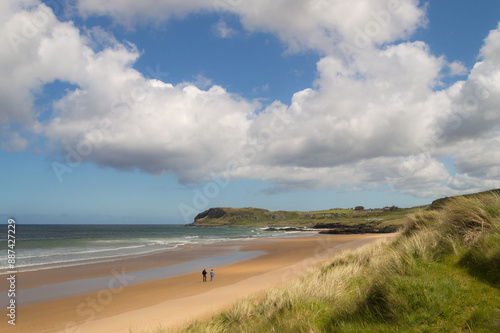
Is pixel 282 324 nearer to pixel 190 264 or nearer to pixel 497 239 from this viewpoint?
pixel 497 239

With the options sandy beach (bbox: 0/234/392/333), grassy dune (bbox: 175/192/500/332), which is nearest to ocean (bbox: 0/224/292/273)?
sandy beach (bbox: 0/234/392/333)

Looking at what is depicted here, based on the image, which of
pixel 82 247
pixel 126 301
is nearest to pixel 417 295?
pixel 126 301

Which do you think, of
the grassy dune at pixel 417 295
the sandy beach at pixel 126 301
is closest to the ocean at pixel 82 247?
the sandy beach at pixel 126 301

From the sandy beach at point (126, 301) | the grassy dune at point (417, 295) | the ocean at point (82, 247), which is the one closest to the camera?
the grassy dune at point (417, 295)

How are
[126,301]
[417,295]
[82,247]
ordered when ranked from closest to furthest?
[417,295]
[126,301]
[82,247]

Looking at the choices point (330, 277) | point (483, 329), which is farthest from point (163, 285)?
point (483, 329)

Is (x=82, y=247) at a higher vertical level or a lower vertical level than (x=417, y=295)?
lower

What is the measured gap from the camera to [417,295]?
554 cm

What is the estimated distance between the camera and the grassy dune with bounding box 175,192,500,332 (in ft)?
16.5

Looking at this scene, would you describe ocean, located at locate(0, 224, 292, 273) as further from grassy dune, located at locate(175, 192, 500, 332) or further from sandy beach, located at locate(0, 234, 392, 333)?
grassy dune, located at locate(175, 192, 500, 332)

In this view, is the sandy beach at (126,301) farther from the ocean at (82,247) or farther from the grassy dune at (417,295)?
the ocean at (82,247)

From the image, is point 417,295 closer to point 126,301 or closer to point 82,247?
point 126,301

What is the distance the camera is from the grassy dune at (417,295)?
16.5 feet

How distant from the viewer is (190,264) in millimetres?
28641
